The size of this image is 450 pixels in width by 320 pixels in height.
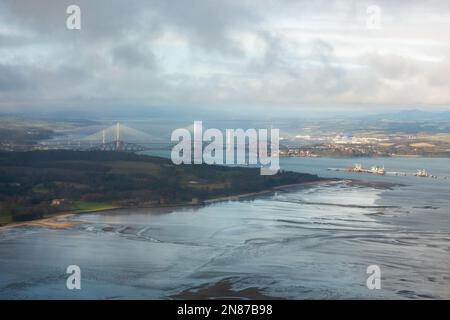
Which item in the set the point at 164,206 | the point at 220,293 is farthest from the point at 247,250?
the point at 164,206

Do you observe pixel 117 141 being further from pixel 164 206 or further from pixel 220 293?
pixel 220 293

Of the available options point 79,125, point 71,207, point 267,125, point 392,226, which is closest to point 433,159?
point 267,125

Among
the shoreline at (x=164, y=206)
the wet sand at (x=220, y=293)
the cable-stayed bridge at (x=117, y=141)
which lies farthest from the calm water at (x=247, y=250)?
the cable-stayed bridge at (x=117, y=141)

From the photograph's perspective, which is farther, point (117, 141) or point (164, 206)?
point (117, 141)
